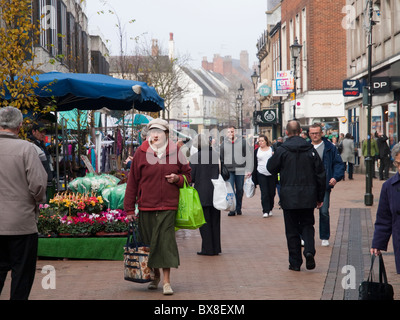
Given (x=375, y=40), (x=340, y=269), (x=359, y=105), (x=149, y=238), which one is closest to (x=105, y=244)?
(x=149, y=238)

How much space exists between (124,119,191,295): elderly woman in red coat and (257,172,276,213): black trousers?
875 centimetres

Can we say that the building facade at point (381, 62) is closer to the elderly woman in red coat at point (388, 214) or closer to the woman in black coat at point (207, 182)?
the woman in black coat at point (207, 182)

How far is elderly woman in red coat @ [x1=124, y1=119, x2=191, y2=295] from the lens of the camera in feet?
26.7

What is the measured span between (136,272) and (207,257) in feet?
10.3

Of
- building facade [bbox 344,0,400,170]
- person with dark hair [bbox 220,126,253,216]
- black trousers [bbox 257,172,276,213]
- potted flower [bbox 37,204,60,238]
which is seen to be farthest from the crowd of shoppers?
building facade [bbox 344,0,400,170]

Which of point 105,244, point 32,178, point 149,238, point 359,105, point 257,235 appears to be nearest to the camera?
point 32,178

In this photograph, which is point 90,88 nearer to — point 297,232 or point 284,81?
point 297,232

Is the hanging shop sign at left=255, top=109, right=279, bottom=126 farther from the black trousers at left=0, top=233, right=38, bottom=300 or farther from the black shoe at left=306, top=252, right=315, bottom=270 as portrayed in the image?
the black trousers at left=0, top=233, right=38, bottom=300

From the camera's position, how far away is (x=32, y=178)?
6.45m

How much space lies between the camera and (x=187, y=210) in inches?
326

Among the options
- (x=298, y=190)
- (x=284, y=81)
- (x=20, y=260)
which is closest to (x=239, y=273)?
(x=298, y=190)

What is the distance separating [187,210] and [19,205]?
2.29m

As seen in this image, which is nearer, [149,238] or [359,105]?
[149,238]
